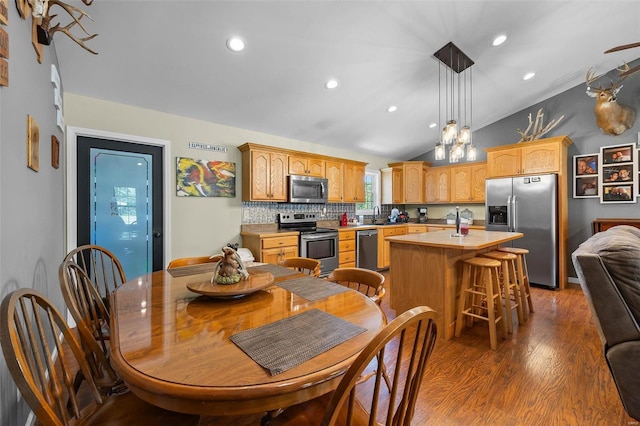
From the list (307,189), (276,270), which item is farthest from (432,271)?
(307,189)

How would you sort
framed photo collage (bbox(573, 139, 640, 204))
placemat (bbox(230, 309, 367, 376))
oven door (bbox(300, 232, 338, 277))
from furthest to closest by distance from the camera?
oven door (bbox(300, 232, 338, 277)) → framed photo collage (bbox(573, 139, 640, 204)) → placemat (bbox(230, 309, 367, 376))

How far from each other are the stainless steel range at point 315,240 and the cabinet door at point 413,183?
91.4 inches

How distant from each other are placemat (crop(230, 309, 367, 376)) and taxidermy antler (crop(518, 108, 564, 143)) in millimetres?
4989

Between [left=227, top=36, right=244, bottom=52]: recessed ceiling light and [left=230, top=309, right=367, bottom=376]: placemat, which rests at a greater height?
[left=227, top=36, right=244, bottom=52]: recessed ceiling light

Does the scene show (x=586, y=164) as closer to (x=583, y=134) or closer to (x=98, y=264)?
(x=583, y=134)

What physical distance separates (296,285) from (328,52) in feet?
7.92

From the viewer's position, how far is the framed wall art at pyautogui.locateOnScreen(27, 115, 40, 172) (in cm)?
142

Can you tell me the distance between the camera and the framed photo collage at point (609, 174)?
3900mm

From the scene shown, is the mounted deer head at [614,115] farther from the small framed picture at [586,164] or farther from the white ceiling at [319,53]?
the white ceiling at [319,53]

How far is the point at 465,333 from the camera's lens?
2.64 m

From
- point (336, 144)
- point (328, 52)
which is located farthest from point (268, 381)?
point (336, 144)

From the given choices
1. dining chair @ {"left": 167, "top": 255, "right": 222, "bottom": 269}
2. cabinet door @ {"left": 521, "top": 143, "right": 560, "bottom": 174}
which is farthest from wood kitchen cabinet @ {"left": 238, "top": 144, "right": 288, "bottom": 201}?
cabinet door @ {"left": 521, "top": 143, "right": 560, "bottom": 174}

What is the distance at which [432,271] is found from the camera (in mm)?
2631

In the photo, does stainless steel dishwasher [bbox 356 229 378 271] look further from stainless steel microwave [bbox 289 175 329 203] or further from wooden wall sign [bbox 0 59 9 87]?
wooden wall sign [bbox 0 59 9 87]
